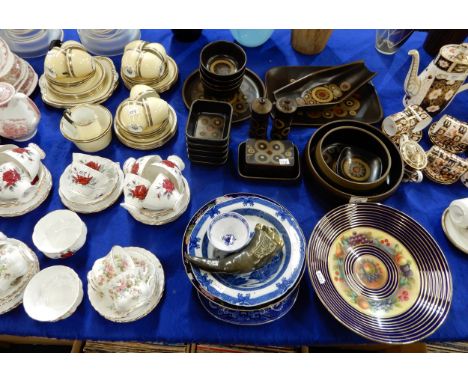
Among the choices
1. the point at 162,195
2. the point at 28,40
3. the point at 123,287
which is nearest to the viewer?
the point at 123,287

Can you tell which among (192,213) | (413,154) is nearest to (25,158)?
(192,213)

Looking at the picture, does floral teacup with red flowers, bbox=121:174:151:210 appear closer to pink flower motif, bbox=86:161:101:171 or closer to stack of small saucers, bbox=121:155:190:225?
stack of small saucers, bbox=121:155:190:225

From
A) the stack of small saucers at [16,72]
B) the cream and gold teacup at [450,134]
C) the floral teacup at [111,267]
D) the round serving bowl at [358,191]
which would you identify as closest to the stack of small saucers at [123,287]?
the floral teacup at [111,267]

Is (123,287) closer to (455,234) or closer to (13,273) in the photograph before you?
(13,273)

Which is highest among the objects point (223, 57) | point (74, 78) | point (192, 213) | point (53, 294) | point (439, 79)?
point (439, 79)

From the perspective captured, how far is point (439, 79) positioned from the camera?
1.15 meters

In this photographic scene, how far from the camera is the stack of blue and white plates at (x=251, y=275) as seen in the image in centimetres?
89

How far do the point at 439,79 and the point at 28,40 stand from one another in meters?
1.55

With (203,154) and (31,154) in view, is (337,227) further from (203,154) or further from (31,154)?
(31,154)

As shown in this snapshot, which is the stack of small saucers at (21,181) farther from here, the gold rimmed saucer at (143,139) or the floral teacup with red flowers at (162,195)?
the floral teacup with red flowers at (162,195)

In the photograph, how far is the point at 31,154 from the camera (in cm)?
105

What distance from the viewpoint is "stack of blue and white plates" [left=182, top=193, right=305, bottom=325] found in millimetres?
886

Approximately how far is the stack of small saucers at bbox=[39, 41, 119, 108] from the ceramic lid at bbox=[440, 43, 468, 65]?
3.81 feet

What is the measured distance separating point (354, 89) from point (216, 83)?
1.77 ft
